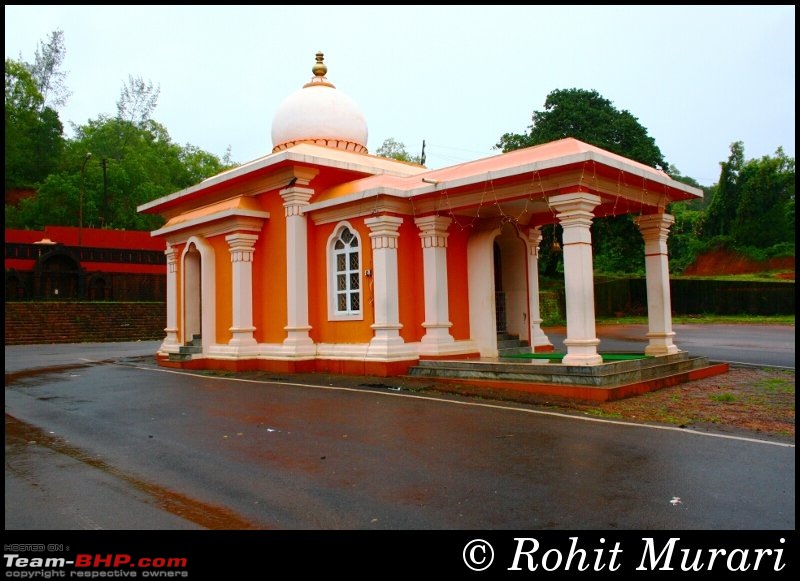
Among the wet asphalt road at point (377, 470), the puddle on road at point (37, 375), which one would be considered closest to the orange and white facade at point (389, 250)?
the puddle on road at point (37, 375)

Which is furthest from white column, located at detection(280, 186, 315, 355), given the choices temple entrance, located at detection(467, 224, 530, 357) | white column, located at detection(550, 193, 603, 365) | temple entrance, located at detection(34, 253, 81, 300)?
temple entrance, located at detection(34, 253, 81, 300)

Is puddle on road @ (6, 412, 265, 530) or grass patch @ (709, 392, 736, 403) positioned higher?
grass patch @ (709, 392, 736, 403)

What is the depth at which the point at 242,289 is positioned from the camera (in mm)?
14453

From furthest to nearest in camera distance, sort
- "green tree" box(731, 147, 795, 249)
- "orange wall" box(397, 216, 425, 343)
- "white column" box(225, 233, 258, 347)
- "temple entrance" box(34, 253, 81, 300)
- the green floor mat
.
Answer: "green tree" box(731, 147, 795, 249)
"temple entrance" box(34, 253, 81, 300)
"white column" box(225, 233, 258, 347)
"orange wall" box(397, 216, 425, 343)
the green floor mat

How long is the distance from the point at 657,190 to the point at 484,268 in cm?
369

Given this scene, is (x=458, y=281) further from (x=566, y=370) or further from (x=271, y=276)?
(x=271, y=276)

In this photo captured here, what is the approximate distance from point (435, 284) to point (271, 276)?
4019 mm

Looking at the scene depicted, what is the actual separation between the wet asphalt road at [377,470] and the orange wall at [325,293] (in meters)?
3.47

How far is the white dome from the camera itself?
16141 mm

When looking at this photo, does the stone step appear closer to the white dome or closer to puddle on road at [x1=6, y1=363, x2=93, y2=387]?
the white dome

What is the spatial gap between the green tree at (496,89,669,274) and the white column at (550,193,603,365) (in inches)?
812

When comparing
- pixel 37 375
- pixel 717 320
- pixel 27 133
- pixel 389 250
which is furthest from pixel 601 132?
pixel 27 133

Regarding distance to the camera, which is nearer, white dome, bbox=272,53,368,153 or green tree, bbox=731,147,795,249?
white dome, bbox=272,53,368,153
